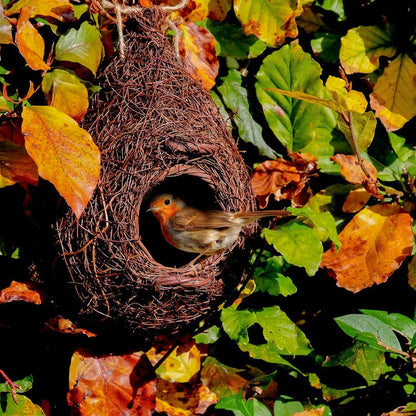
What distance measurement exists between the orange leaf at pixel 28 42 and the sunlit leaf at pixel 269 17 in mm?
773

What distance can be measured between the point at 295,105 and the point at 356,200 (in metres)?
0.44

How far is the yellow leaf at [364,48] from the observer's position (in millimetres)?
2516

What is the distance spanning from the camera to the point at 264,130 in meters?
2.57

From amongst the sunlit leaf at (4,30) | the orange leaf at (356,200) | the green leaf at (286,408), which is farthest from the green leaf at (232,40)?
the green leaf at (286,408)

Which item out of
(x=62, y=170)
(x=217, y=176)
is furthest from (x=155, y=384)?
(x=62, y=170)

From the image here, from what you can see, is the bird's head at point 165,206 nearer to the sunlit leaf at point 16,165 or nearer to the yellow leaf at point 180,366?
the yellow leaf at point 180,366

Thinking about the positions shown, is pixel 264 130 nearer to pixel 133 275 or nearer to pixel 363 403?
pixel 133 275

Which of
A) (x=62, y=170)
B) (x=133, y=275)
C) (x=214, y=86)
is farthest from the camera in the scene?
(x=214, y=86)

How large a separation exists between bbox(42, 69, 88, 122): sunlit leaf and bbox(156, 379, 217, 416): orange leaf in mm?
1147

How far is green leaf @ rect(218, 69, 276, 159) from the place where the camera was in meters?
2.49

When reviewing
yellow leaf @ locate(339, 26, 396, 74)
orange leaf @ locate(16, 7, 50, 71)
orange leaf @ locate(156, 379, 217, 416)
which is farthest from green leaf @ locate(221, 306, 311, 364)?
orange leaf @ locate(16, 7, 50, 71)

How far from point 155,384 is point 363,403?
2.75 feet

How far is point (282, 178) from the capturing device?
2.46 metres

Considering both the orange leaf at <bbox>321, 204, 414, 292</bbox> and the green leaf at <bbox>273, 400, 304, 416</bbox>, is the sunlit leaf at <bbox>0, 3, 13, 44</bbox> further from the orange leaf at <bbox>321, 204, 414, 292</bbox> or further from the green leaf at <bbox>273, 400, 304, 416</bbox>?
the green leaf at <bbox>273, 400, 304, 416</bbox>
